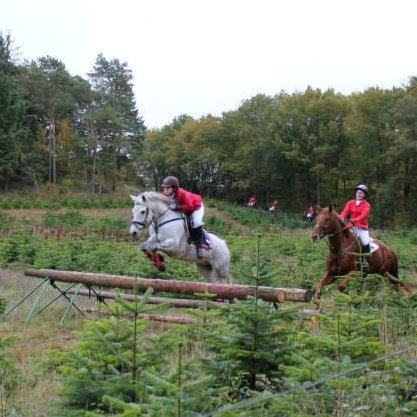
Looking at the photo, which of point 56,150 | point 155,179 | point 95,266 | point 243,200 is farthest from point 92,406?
point 155,179

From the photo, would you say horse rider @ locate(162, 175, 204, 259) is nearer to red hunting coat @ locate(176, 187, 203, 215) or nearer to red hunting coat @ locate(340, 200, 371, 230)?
red hunting coat @ locate(176, 187, 203, 215)

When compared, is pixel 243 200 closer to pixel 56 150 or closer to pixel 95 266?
pixel 56 150

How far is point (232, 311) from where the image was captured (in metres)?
5.66

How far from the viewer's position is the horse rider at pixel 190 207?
12.4 meters

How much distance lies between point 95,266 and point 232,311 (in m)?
12.6

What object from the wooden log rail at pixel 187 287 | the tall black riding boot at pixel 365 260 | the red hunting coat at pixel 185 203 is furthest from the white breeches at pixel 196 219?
the tall black riding boot at pixel 365 260

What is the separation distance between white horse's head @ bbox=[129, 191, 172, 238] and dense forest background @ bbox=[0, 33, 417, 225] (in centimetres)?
4387

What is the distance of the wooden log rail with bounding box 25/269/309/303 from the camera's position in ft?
27.2

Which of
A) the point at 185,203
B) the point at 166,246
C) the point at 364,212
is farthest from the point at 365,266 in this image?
the point at 166,246

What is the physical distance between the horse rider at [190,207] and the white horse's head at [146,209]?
0.55 ft

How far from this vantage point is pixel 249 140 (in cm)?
7600

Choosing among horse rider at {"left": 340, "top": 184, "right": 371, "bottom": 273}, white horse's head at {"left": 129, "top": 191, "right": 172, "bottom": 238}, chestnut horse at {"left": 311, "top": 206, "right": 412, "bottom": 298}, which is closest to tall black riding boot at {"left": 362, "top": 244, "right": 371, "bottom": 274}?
horse rider at {"left": 340, "top": 184, "right": 371, "bottom": 273}

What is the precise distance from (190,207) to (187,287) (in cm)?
323

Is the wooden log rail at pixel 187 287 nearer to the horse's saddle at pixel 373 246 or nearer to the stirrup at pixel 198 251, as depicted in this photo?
the stirrup at pixel 198 251
